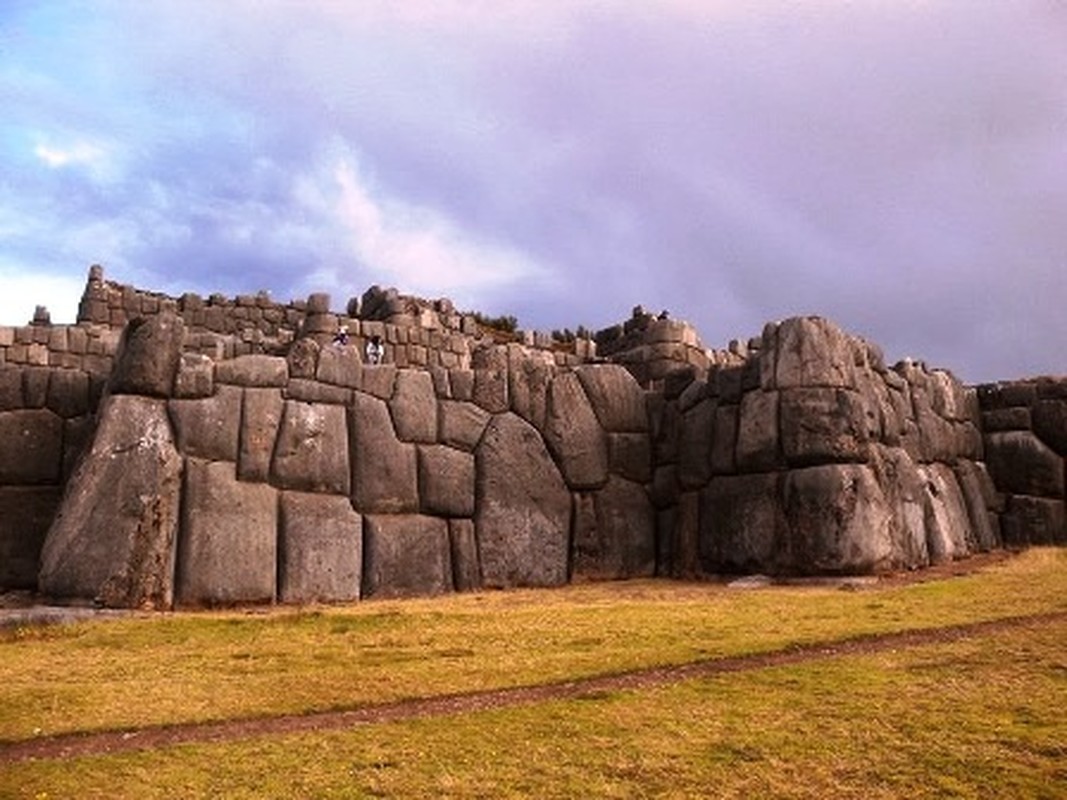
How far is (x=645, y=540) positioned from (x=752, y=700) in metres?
8.70

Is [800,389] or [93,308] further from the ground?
[93,308]

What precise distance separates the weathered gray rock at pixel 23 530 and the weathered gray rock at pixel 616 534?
676cm

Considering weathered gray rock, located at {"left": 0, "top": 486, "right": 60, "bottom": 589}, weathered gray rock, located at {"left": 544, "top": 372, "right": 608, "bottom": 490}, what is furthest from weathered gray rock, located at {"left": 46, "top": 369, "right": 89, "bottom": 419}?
weathered gray rock, located at {"left": 544, "top": 372, "right": 608, "bottom": 490}

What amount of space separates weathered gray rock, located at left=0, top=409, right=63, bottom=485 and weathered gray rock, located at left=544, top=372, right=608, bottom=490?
6417 mm

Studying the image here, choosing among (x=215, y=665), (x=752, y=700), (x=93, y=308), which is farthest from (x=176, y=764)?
(x=93, y=308)

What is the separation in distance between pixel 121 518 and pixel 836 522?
330 inches

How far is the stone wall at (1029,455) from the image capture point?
17172 millimetres

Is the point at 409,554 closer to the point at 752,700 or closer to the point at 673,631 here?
the point at 673,631

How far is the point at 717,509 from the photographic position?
13.9 m

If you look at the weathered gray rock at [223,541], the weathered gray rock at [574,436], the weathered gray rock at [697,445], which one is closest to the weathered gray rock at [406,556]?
the weathered gray rock at [223,541]

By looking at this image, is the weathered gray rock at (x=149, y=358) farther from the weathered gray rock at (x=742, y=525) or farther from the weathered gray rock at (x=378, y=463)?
the weathered gray rock at (x=742, y=525)

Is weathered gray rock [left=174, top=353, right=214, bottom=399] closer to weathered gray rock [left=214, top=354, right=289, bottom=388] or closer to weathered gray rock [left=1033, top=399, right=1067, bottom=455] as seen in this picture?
weathered gray rock [left=214, top=354, right=289, bottom=388]

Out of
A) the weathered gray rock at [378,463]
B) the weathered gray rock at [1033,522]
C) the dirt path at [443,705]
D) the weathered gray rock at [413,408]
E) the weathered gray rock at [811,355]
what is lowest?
the dirt path at [443,705]

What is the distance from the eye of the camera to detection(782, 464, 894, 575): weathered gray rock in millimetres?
12422
